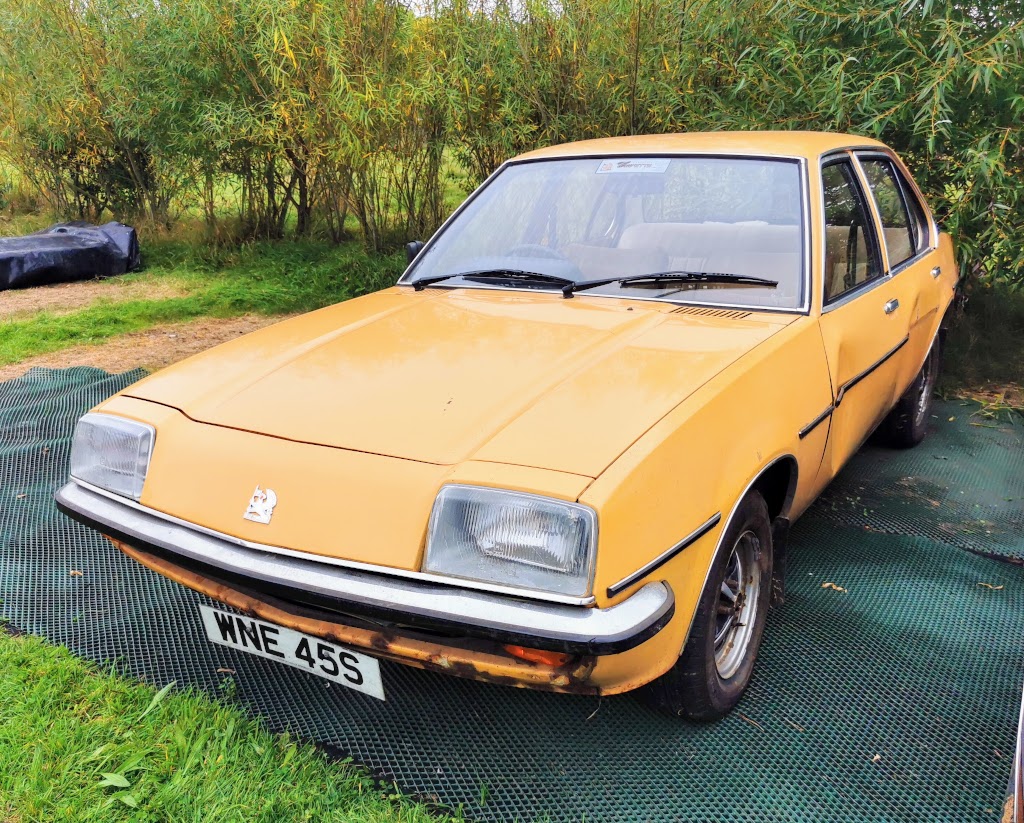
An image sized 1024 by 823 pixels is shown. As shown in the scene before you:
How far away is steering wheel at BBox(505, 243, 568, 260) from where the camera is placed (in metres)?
2.66

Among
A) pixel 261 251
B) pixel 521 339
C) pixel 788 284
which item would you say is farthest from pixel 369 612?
pixel 261 251

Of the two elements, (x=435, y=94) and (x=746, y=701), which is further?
(x=435, y=94)

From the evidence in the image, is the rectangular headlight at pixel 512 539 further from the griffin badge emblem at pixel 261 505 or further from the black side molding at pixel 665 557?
the griffin badge emblem at pixel 261 505

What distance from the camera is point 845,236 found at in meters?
2.63

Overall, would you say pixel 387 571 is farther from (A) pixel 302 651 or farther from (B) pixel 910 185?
(B) pixel 910 185

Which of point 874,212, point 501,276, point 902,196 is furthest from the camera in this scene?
point 902,196

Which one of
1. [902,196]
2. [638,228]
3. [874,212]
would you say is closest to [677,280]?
[638,228]

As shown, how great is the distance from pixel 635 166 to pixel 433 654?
1851 mm

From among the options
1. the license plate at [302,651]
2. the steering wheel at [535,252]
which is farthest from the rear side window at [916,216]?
the license plate at [302,651]

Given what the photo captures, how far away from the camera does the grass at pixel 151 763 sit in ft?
5.63

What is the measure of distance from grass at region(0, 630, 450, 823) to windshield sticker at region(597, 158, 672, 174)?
2.03 m

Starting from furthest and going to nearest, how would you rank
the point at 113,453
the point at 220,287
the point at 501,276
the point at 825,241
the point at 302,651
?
1. the point at 220,287
2. the point at 501,276
3. the point at 825,241
4. the point at 113,453
5. the point at 302,651

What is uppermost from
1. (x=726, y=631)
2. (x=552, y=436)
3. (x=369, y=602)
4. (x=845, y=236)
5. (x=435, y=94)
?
(x=435, y=94)

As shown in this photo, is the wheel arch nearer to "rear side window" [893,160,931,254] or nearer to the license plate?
the license plate
